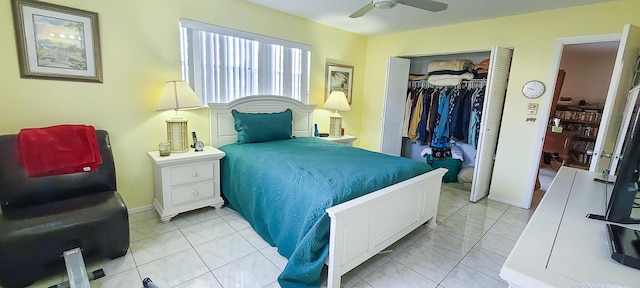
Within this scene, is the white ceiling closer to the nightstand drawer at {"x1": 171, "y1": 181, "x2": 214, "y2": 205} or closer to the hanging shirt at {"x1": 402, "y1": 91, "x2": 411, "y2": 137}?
the hanging shirt at {"x1": 402, "y1": 91, "x2": 411, "y2": 137}

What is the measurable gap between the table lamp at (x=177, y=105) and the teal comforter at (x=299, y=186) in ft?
1.55

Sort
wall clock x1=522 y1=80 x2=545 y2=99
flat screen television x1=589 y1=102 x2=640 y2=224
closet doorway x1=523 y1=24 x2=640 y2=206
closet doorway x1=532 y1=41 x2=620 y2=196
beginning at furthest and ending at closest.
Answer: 1. closet doorway x1=532 y1=41 x2=620 y2=196
2. wall clock x1=522 y1=80 x2=545 y2=99
3. closet doorway x1=523 y1=24 x2=640 y2=206
4. flat screen television x1=589 y1=102 x2=640 y2=224

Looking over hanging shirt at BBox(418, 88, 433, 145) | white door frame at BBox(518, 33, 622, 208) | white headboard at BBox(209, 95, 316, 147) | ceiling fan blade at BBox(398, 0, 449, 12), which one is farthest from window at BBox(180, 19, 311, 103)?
white door frame at BBox(518, 33, 622, 208)

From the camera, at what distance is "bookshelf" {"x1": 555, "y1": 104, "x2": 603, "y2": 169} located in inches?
A: 207

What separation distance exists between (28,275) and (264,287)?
1.43 m

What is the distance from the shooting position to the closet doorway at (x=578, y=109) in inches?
203

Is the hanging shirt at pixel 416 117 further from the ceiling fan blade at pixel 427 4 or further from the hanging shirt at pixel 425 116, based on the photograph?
the ceiling fan blade at pixel 427 4

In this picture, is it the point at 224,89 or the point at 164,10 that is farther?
the point at 224,89

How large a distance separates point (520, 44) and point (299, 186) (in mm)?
3182

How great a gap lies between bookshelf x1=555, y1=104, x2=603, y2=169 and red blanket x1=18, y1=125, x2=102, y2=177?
7397 mm

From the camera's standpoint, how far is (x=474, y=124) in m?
3.95

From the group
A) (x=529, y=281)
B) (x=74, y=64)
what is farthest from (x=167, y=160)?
(x=529, y=281)

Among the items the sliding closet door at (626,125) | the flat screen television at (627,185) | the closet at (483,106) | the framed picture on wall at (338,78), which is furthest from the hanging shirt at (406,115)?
the flat screen television at (627,185)

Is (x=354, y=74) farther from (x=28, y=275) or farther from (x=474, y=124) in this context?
(x=28, y=275)
